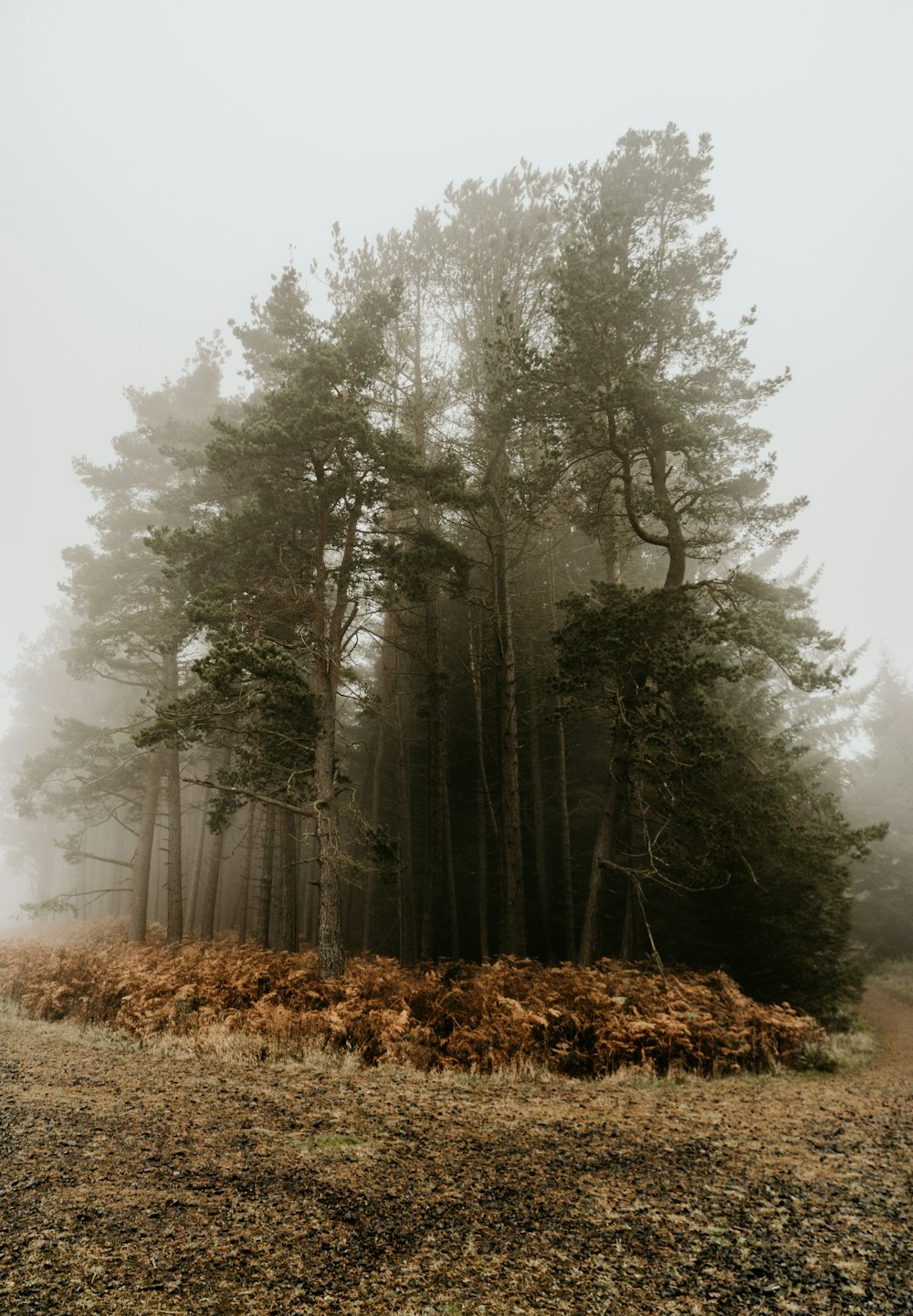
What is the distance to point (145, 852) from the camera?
19.3m

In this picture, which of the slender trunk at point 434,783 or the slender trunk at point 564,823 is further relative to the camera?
the slender trunk at point 564,823

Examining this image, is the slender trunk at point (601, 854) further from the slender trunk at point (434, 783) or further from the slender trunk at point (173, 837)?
the slender trunk at point (173, 837)

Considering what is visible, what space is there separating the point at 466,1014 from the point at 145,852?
47.1 feet

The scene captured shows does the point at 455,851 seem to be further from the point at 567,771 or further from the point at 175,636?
the point at 175,636

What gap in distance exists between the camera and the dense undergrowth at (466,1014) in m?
7.81

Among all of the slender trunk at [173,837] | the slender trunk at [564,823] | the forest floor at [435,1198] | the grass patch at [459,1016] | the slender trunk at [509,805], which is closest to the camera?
the forest floor at [435,1198]

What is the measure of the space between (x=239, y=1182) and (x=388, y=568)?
9309 mm

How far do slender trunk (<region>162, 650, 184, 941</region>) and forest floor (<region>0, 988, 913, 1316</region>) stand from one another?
36.0 ft

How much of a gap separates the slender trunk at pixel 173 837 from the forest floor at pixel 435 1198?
1098 cm

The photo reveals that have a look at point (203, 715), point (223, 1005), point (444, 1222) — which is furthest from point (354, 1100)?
point (203, 715)

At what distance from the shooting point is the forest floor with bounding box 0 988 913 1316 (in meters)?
3.15

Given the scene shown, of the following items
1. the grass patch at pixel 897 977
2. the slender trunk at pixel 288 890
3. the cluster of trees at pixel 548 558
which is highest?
the cluster of trees at pixel 548 558

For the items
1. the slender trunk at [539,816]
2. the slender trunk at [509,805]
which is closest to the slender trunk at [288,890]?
the slender trunk at [509,805]

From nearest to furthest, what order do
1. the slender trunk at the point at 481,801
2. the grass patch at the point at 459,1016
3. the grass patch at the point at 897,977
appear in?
the grass patch at the point at 459,1016 < the slender trunk at the point at 481,801 < the grass patch at the point at 897,977
